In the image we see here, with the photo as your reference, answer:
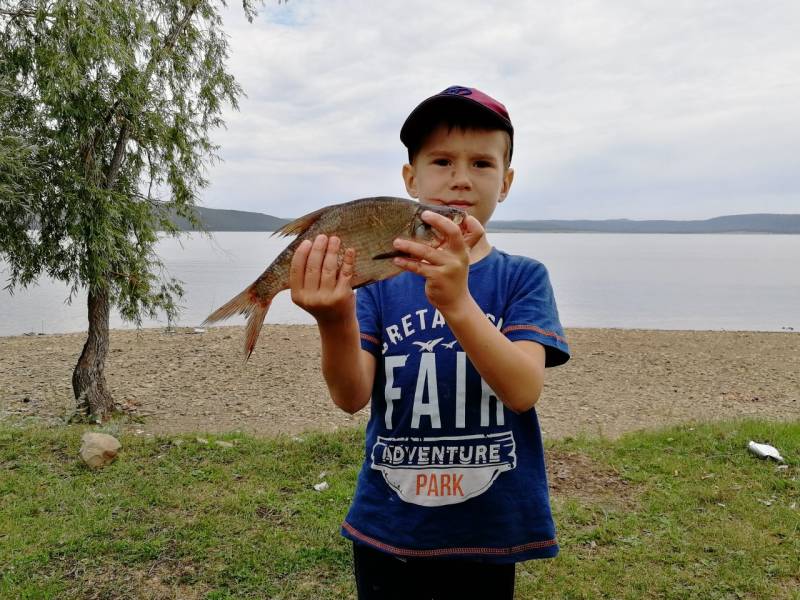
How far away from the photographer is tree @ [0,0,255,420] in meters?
7.46

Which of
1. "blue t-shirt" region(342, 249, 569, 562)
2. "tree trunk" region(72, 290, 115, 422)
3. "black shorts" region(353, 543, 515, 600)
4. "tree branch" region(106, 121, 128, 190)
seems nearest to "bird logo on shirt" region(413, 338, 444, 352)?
"blue t-shirt" region(342, 249, 569, 562)

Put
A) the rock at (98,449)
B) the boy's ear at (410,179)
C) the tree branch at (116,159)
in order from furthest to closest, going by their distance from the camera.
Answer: the tree branch at (116,159), the rock at (98,449), the boy's ear at (410,179)

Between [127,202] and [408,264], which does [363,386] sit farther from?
[127,202]

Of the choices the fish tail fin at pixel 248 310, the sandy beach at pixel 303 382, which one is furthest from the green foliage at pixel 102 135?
the fish tail fin at pixel 248 310

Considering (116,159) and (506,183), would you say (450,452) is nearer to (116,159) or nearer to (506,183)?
(506,183)

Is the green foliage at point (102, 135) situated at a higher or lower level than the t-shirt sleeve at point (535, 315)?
higher

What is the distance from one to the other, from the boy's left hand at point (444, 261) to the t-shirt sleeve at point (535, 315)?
1.21 feet

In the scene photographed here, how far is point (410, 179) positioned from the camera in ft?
7.75

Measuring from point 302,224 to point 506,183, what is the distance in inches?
33.5

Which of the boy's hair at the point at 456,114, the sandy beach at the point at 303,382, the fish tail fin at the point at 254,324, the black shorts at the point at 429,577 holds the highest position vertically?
the boy's hair at the point at 456,114

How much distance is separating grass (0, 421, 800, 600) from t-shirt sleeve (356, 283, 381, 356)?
9.07 feet

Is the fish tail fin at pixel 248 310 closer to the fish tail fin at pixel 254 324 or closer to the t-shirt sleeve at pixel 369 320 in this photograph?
the fish tail fin at pixel 254 324

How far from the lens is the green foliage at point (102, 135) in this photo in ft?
24.4

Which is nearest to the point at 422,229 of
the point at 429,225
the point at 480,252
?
the point at 429,225
